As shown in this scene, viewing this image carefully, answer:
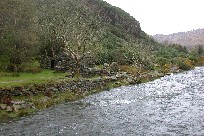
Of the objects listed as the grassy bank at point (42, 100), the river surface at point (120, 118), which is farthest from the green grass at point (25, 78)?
the river surface at point (120, 118)

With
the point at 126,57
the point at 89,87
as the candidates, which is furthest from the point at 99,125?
the point at 126,57

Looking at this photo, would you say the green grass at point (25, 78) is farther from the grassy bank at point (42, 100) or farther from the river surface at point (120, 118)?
the river surface at point (120, 118)

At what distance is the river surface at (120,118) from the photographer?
107ft

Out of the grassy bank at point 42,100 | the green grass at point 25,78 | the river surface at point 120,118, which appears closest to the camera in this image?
the river surface at point 120,118

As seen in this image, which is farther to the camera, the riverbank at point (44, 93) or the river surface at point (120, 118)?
the riverbank at point (44, 93)

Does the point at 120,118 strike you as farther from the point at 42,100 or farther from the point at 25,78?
the point at 25,78

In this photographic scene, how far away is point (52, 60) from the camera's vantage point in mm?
71750

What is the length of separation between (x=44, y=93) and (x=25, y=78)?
686cm

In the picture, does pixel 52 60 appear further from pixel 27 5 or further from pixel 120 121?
pixel 120 121

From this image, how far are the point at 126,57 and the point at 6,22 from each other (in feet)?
141

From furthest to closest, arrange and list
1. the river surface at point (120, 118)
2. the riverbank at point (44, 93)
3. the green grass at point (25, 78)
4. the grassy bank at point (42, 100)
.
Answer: the green grass at point (25, 78)
the riverbank at point (44, 93)
the grassy bank at point (42, 100)
the river surface at point (120, 118)

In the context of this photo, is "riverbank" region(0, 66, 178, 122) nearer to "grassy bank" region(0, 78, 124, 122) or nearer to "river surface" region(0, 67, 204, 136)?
"grassy bank" region(0, 78, 124, 122)

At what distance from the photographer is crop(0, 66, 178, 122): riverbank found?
4247 centimetres

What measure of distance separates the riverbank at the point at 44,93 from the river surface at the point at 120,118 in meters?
1.94
